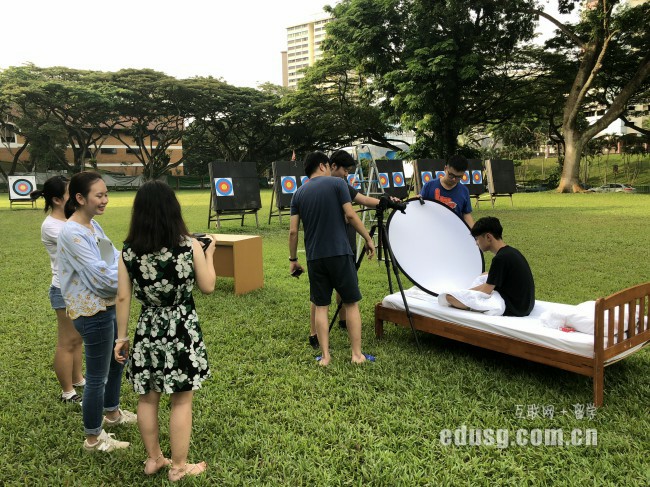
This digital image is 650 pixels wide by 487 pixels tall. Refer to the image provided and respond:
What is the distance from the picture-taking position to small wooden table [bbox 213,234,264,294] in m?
5.32

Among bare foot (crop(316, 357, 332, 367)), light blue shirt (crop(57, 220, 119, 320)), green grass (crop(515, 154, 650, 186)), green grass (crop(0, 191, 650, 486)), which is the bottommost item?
green grass (crop(0, 191, 650, 486))

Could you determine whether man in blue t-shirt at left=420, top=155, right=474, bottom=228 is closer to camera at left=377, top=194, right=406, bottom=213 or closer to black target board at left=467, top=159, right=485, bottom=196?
camera at left=377, top=194, right=406, bottom=213

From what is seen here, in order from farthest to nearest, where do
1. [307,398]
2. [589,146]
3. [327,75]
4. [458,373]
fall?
[589,146] → [327,75] → [458,373] → [307,398]

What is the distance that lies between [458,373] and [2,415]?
2776 mm

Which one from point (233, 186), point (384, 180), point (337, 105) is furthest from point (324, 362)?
point (337, 105)

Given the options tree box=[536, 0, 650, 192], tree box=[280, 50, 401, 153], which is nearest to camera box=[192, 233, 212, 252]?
tree box=[536, 0, 650, 192]

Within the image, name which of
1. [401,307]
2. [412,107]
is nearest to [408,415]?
[401,307]

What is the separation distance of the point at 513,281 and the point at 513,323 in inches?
14.8

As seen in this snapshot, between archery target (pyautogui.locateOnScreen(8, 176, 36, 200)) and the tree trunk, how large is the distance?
22541mm

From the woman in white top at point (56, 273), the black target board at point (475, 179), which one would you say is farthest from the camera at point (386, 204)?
the black target board at point (475, 179)

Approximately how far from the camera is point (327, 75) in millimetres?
27688

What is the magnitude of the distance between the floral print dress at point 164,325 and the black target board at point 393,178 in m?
11.5

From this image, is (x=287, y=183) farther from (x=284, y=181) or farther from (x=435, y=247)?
(x=435, y=247)

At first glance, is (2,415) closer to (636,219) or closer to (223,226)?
(223,226)
